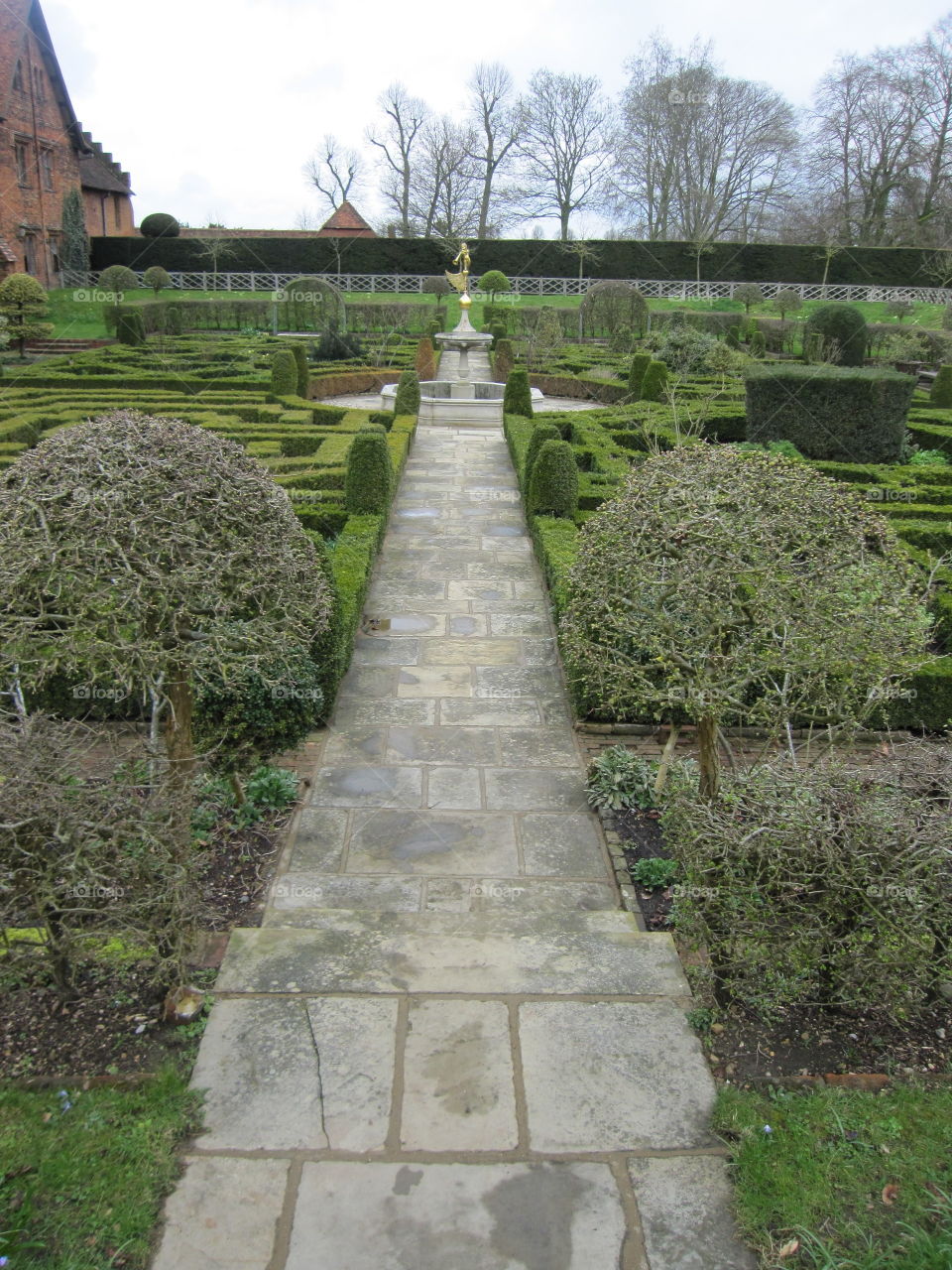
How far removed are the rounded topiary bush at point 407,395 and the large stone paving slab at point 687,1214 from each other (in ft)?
50.3

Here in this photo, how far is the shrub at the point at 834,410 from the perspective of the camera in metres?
14.5

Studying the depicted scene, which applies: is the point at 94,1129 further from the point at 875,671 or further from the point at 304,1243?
the point at 875,671

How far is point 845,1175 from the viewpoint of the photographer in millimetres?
2992

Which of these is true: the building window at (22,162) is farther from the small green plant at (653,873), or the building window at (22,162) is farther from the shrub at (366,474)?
A: the small green plant at (653,873)

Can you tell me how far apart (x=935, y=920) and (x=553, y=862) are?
2.29 m

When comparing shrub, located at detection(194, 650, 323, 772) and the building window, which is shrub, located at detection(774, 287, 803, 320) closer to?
the building window

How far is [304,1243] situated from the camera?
271cm

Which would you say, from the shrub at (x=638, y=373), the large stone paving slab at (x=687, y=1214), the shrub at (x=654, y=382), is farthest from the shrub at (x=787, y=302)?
the large stone paving slab at (x=687, y=1214)

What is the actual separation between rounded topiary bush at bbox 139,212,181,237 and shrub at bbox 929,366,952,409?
30.7 meters

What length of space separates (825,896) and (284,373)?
1724 centimetres

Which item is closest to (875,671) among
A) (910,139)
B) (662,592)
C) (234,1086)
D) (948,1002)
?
(662,592)

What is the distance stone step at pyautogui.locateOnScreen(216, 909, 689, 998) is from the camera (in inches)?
152

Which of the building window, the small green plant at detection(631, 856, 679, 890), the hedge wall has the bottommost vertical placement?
the small green plant at detection(631, 856, 679, 890)

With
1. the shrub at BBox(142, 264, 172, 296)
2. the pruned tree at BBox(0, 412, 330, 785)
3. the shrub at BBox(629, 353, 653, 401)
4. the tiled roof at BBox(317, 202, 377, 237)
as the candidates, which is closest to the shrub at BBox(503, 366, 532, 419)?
the shrub at BBox(629, 353, 653, 401)
